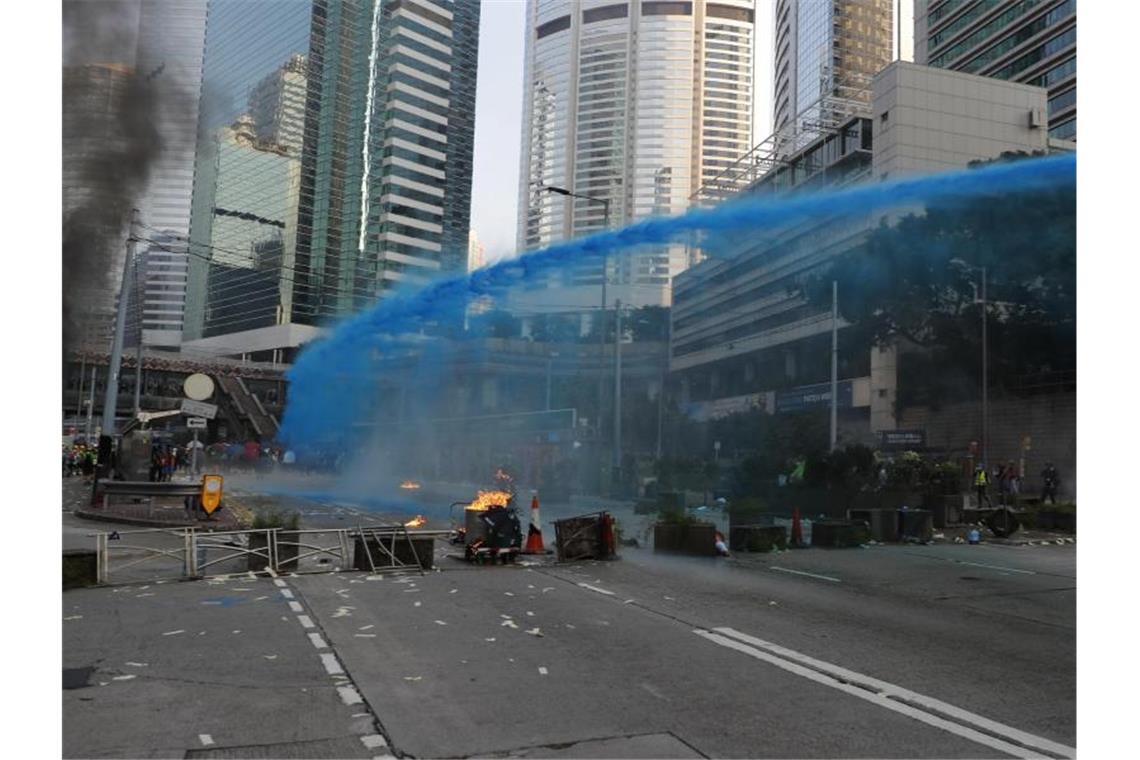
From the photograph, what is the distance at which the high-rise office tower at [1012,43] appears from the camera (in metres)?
68.9

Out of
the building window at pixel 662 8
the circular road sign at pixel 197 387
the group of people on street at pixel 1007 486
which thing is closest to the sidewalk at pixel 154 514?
the circular road sign at pixel 197 387

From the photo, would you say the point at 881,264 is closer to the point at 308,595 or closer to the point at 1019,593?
the point at 1019,593

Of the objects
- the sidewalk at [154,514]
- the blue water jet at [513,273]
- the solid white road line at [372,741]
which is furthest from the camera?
the sidewalk at [154,514]

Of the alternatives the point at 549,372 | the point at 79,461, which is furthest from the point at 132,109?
the point at 79,461

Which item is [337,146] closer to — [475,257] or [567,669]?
[475,257]

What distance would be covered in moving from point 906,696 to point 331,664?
447cm

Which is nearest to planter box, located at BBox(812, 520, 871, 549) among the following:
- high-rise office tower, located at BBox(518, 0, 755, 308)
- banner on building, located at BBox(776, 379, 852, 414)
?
high-rise office tower, located at BBox(518, 0, 755, 308)

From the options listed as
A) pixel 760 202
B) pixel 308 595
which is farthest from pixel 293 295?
pixel 308 595

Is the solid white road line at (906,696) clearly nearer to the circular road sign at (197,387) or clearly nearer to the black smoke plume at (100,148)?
the black smoke plume at (100,148)

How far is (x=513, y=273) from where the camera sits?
22469mm

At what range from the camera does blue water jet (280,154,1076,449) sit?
15422mm

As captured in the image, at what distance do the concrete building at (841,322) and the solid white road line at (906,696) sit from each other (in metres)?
33.6

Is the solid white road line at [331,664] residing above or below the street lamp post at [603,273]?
below

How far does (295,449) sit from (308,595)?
28.4 meters
